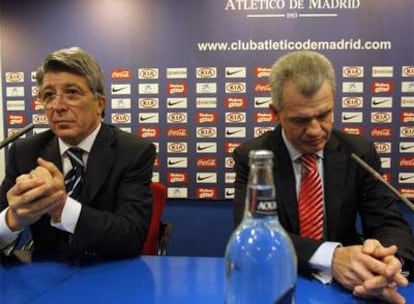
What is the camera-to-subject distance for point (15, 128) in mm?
2971

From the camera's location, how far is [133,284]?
0.98 metres

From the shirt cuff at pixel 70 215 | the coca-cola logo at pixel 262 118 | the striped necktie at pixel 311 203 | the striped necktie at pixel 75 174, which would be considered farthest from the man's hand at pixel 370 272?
the coca-cola logo at pixel 262 118

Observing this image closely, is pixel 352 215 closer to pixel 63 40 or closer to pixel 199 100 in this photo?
pixel 199 100

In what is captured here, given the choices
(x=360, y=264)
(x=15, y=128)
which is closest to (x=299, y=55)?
(x=360, y=264)

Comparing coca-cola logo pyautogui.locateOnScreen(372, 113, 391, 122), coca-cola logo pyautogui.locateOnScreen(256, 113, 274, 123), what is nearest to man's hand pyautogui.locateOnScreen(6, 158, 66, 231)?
coca-cola logo pyautogui.locateOnScreen(256, 113, 274, 123)

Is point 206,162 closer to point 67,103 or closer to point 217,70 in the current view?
point 217,70

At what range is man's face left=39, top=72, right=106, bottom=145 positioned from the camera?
1393mm

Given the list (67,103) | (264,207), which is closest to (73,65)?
(67,103)

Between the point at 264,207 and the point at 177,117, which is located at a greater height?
the point at 177,117

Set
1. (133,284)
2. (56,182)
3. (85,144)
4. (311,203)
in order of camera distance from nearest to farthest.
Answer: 1. (133,284)
2. (56,182)
3. (311,203)
4. (85,144)

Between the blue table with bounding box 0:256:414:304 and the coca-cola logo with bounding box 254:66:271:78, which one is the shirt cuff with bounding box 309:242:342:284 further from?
the coca-cola logo with bounding box 254:66:271:78

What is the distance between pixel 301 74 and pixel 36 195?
2.67 feet

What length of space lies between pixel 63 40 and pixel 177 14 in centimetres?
→ 81

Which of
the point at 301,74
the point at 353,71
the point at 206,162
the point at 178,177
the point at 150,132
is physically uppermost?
the point at 353,71
